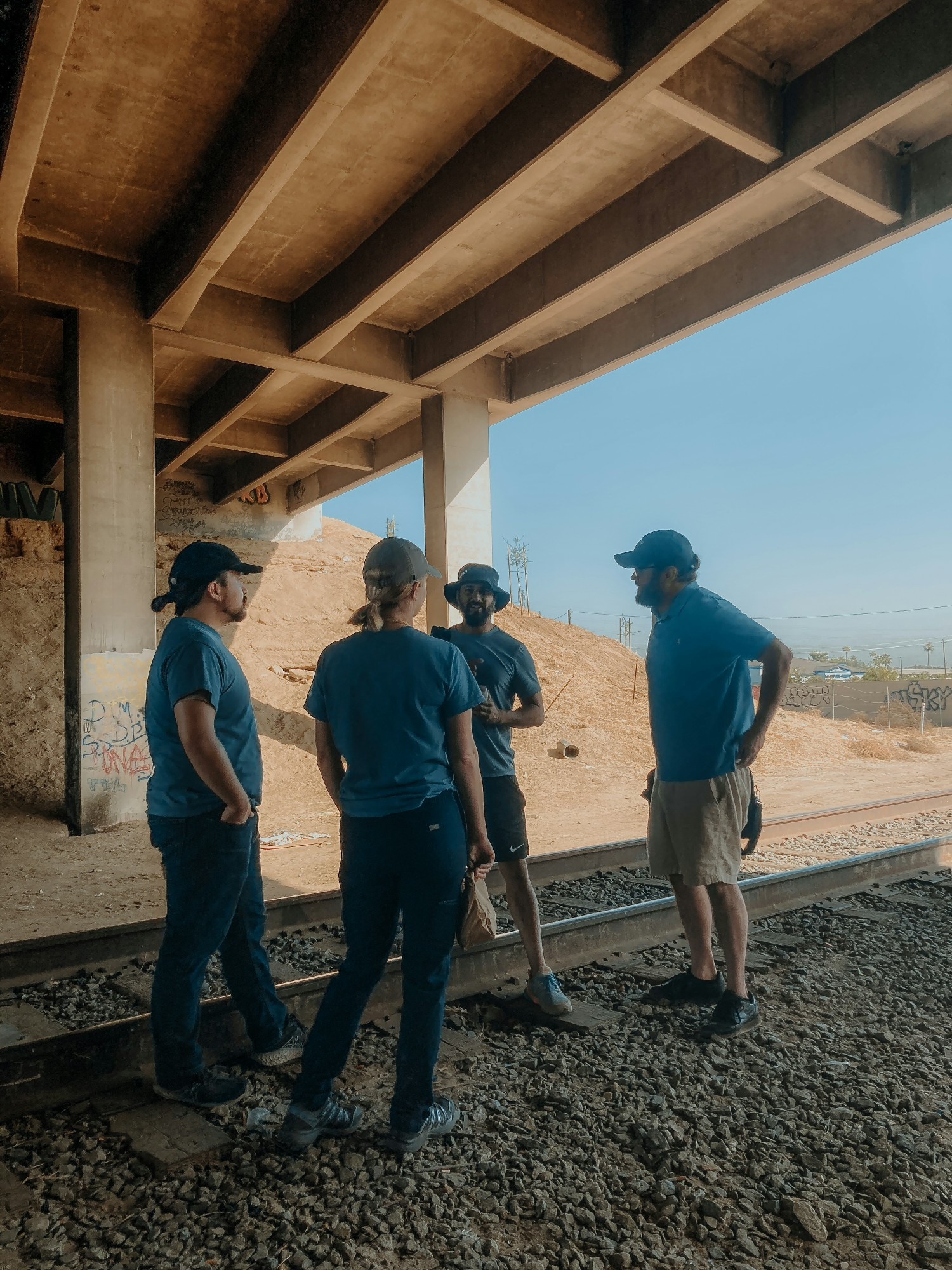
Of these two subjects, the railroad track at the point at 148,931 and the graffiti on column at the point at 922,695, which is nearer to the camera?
the railroad track at the point at 148,931

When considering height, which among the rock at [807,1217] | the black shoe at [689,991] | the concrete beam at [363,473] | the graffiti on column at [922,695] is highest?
the concrete beam at [363,473]

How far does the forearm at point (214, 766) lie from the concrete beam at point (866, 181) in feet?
29.0

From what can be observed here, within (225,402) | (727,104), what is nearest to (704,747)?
(727,104)

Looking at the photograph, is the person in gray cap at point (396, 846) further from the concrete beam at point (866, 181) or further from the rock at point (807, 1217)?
the concrete beam at point (866, 181)

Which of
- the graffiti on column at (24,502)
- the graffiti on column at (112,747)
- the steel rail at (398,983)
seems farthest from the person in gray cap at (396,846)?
the graffiti on column at (24,502)

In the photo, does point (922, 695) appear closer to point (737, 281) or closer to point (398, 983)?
point (737, 281)

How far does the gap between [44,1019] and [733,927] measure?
3483mm

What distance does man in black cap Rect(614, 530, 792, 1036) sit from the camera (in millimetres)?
4281

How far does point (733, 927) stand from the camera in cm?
440

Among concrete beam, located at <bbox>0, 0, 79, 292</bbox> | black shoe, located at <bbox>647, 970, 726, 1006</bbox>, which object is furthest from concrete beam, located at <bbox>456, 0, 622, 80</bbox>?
black shoe, located at <bbox>647, 970, 726, 1006</bbox>

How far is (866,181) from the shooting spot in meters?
9.60

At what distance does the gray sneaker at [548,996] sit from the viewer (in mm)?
4324

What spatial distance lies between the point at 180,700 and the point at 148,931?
2.97 m

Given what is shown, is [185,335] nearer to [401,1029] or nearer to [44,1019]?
[44,1019]
